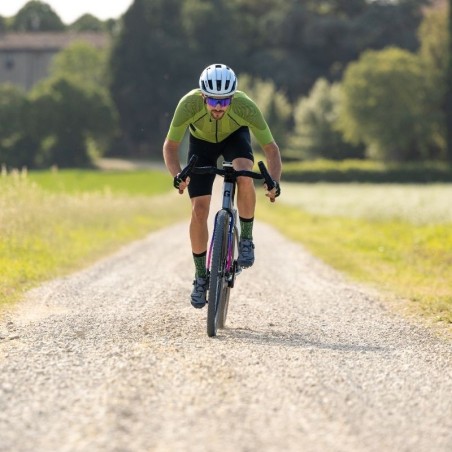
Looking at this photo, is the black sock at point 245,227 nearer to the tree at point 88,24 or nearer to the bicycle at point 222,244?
the bicycle at point 222,244

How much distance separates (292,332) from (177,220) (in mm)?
23013

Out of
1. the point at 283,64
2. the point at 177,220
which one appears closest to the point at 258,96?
the point at 283,64

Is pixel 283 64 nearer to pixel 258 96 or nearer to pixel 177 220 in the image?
pixel 258 96

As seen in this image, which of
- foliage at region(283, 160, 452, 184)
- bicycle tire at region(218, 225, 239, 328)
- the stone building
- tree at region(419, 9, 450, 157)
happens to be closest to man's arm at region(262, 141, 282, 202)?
bicycle tire at region(218, 225, 239, 328)

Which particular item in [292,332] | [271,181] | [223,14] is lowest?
[292,332]

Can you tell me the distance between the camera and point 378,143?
72438mm

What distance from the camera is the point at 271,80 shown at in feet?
295

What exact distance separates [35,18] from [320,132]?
69.9 m

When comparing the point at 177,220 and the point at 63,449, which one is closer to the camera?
the point at 63,449

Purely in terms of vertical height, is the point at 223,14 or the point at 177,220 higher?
the point at 223,14

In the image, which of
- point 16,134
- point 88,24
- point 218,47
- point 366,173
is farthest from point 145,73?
point 88,24

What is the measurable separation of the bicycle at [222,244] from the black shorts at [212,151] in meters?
0.15

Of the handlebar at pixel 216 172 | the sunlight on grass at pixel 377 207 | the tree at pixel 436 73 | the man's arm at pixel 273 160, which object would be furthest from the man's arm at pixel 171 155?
the tree at pixel 436 73

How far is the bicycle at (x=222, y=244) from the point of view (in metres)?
7.93
